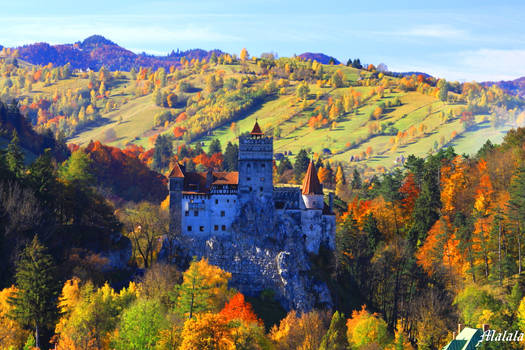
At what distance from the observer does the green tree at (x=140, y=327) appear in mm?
60625

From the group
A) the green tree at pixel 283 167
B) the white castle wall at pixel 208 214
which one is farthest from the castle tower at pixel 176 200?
the green tree at pixel 283 167

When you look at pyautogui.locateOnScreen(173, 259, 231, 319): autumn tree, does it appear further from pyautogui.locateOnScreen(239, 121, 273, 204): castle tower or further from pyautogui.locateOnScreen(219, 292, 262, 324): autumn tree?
pyautogui.locateOnScreen(239, 121, 273, 204): castle tower

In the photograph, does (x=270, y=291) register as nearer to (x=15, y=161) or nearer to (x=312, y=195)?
(x=312, y=195)

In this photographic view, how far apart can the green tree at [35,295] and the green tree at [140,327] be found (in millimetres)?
8604

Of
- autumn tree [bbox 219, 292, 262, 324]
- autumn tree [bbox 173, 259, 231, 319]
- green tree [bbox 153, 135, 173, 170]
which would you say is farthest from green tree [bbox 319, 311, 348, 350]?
green tree [bbox 153, 135, 173, 170]

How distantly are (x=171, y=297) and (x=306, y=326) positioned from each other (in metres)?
14.0

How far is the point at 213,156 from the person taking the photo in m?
176

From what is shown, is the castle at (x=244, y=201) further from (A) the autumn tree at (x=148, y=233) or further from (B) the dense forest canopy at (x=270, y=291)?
(A) the autumn tree at (x=148, y=233)

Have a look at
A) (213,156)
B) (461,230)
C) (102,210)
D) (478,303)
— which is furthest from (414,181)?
(213,156)

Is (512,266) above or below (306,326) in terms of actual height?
above

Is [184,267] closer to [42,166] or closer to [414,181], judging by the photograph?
[42,166]

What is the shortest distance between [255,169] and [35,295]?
99.4ft

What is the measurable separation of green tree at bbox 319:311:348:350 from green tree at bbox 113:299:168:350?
1498 cm

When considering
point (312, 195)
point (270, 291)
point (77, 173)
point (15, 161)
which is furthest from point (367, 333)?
point (15, 161)
